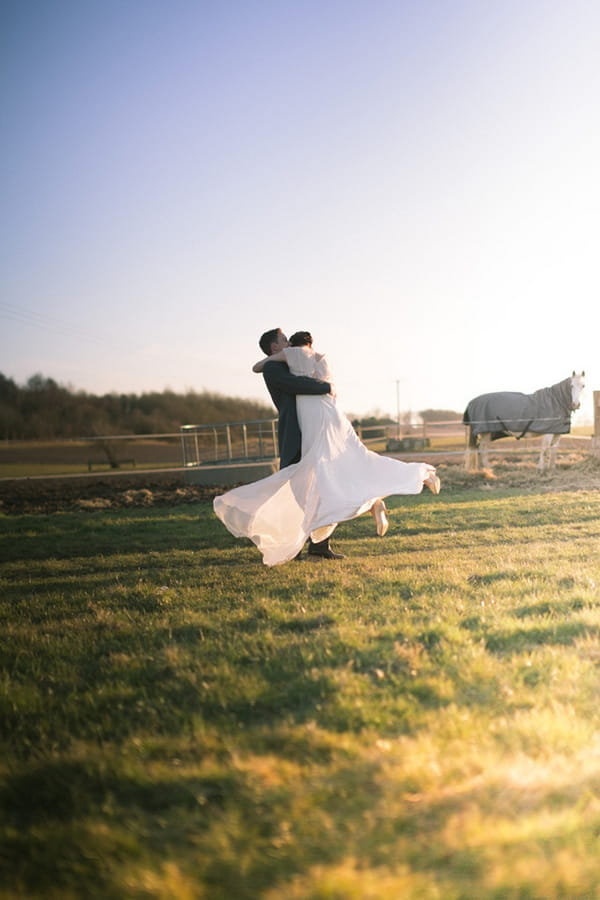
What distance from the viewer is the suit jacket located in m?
5.25

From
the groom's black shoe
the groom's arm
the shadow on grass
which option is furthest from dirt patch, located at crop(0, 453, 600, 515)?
the shadow on grass

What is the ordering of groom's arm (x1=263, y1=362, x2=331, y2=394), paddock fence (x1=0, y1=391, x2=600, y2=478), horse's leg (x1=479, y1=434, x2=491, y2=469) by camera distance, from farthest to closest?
paddock fence (x1=0, y1=391, x2=600, y2=478), horse's leg (x1=479, y1=434, x2=491, y2=469), groom's arm (x1=263, y1=362, x2=331, y2=394)

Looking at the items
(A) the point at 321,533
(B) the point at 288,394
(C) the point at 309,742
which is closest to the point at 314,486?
(A) the point at 321,533

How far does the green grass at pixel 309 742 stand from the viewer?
1487 mm

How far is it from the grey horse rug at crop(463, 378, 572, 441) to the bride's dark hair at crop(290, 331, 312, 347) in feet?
29.4

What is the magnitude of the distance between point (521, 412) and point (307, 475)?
383 inches

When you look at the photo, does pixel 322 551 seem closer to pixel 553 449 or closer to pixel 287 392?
pixel 287 392

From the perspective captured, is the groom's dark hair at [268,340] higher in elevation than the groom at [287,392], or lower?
higher

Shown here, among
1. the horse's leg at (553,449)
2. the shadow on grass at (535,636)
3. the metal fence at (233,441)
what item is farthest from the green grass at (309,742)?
the metal fence at (233,441)

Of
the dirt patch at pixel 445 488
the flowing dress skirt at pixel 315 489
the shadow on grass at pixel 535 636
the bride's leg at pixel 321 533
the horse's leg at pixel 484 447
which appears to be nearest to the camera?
the shadow on grass at pixel 535 636

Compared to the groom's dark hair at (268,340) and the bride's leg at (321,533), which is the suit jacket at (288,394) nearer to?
the groom's dark hair at (268,340)

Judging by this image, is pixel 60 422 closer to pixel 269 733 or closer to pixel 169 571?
pixel 169 571

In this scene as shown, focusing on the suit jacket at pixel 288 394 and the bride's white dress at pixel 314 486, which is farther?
the suit jacket at pixel 288 394

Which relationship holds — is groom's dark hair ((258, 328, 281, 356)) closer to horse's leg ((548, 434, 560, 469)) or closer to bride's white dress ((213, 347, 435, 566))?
bride's white dress ((213, 347, 435, 566))
